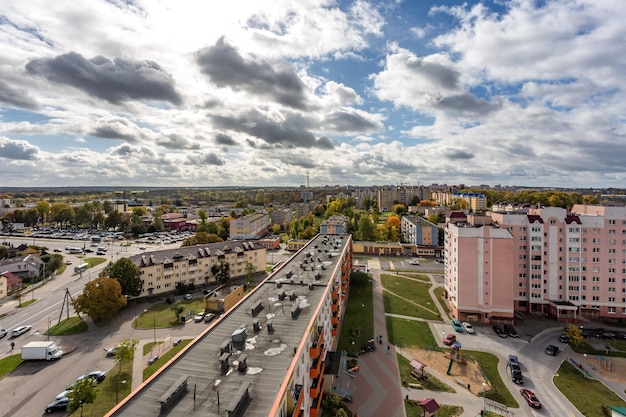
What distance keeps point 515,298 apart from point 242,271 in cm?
5287

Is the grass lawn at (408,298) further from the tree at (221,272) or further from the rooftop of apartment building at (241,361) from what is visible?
the tree at (221,272)

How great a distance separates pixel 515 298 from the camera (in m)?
50.0

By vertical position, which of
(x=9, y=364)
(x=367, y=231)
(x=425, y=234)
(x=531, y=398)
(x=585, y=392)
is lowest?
(x=585, y=392)

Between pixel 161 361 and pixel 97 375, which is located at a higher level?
pixel 97 375

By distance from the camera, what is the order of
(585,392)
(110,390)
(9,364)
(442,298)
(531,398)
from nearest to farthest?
(531,398) < (110,390) < (585,392) < (9,364) < (442,298)

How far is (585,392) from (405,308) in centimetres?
2358

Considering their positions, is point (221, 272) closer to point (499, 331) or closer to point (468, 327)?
point (468, 327)

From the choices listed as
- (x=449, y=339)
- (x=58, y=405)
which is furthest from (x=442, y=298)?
(x=58, y=405)

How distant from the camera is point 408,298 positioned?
54469 mm

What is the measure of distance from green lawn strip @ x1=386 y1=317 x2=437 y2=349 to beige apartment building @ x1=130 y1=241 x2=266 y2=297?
34.3 meters

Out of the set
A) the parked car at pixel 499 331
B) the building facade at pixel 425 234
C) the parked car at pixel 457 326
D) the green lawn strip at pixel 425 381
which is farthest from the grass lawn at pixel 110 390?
the building facade at pixel 425 234

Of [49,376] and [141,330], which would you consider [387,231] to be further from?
[49,376]

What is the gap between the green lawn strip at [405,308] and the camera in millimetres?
47781

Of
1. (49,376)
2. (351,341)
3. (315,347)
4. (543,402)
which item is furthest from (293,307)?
(49,376)
